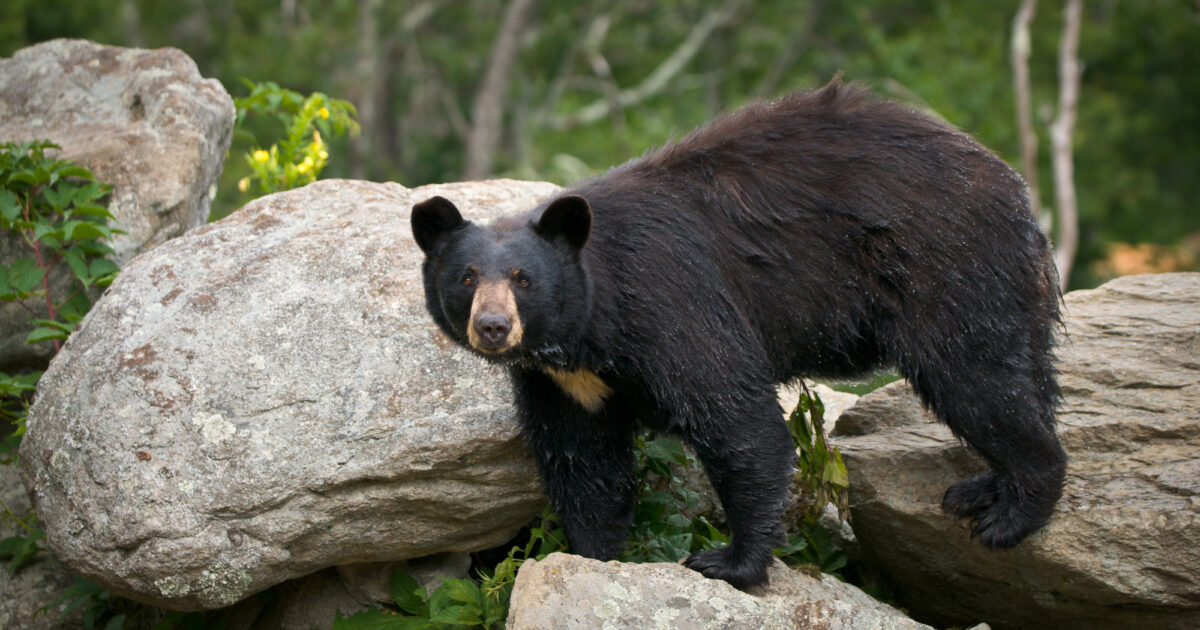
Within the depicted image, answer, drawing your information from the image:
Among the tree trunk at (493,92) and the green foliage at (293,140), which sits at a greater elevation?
the green foliage at (293,140)

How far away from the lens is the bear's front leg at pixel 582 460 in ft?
17.1

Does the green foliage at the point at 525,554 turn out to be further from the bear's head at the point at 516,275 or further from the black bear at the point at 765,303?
the bear's head at the point at 516,275

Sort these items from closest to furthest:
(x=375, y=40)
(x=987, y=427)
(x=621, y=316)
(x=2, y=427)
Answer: (x=621, y=316), (x=987, y=427), (x=2, y=427), (x=375, y=40)

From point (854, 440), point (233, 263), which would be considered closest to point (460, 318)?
point (233, 263)

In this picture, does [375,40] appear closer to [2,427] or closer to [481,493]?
[2,427]

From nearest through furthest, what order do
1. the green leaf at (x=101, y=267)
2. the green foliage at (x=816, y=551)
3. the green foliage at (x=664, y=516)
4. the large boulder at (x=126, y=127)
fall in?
the green foliage at (x=664, y=516) → the green foliage at (x=816, y=551) → the green leaf at (x=101, y=267) → the large boulder at (x=126, y=127)

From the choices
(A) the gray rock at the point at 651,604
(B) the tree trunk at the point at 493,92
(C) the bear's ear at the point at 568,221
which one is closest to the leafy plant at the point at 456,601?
(A) the gray rock at the point at 651,604

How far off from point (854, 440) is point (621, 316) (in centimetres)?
185

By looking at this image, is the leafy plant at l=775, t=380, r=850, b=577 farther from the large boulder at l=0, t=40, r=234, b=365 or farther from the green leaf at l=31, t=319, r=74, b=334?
the large boulder at l=0, t=40, r=234, b=365

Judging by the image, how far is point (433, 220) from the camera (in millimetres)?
4918

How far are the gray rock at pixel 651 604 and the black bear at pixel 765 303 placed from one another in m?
0.27

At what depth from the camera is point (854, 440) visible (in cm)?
607

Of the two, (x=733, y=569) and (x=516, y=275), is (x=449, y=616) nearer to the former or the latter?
(x=733, y=569)

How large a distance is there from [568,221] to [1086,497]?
2.67 m
